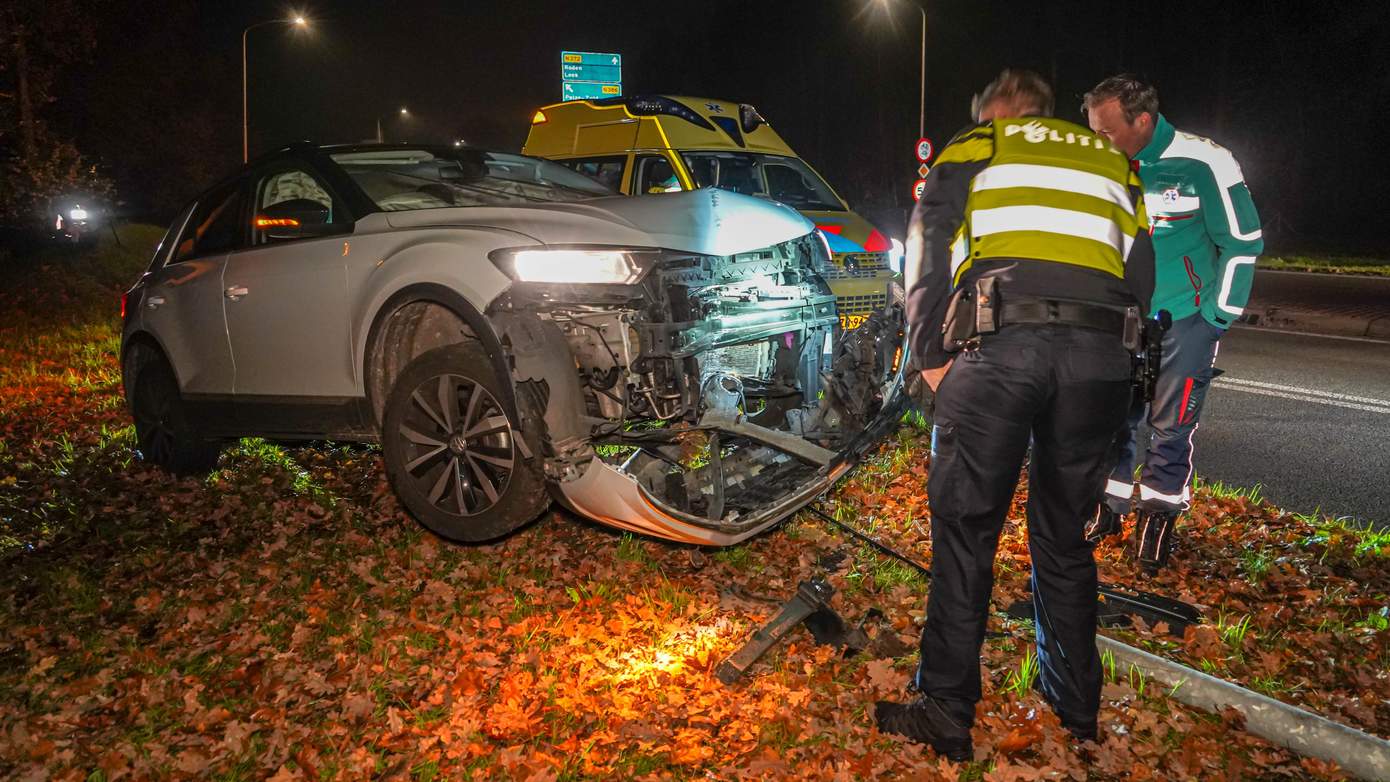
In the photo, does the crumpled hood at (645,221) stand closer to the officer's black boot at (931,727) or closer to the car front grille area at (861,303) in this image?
the officer's black boot at (931,727)

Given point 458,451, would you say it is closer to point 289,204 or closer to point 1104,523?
point 289,204

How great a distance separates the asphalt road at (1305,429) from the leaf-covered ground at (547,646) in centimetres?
57

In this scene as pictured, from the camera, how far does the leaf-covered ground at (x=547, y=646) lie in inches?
118

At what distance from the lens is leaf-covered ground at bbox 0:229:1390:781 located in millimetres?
2988

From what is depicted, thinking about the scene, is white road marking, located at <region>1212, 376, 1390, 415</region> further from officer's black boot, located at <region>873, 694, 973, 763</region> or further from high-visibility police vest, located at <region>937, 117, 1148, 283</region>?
officer's black boot, located at <region>873, 694, 973, 763</region>

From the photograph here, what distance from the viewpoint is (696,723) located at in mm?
3127

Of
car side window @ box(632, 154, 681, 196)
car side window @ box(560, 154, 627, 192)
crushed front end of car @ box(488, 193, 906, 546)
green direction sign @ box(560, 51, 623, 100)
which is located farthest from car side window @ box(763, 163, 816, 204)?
green direction sign @ box(560, 51, 623, 100)

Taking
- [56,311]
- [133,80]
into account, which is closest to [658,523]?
[56,311]

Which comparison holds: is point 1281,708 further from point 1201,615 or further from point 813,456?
point 813,456

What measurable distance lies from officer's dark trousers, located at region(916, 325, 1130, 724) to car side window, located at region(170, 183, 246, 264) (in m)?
4.18

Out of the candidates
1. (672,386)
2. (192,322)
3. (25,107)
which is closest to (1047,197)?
(672,386)

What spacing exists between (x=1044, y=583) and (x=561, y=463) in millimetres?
1740

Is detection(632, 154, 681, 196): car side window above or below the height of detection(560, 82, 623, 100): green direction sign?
below

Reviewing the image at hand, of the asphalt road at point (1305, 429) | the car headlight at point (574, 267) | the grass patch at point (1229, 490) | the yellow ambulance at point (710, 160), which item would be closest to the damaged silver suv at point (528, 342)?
the car headlight at point (574, 267)
